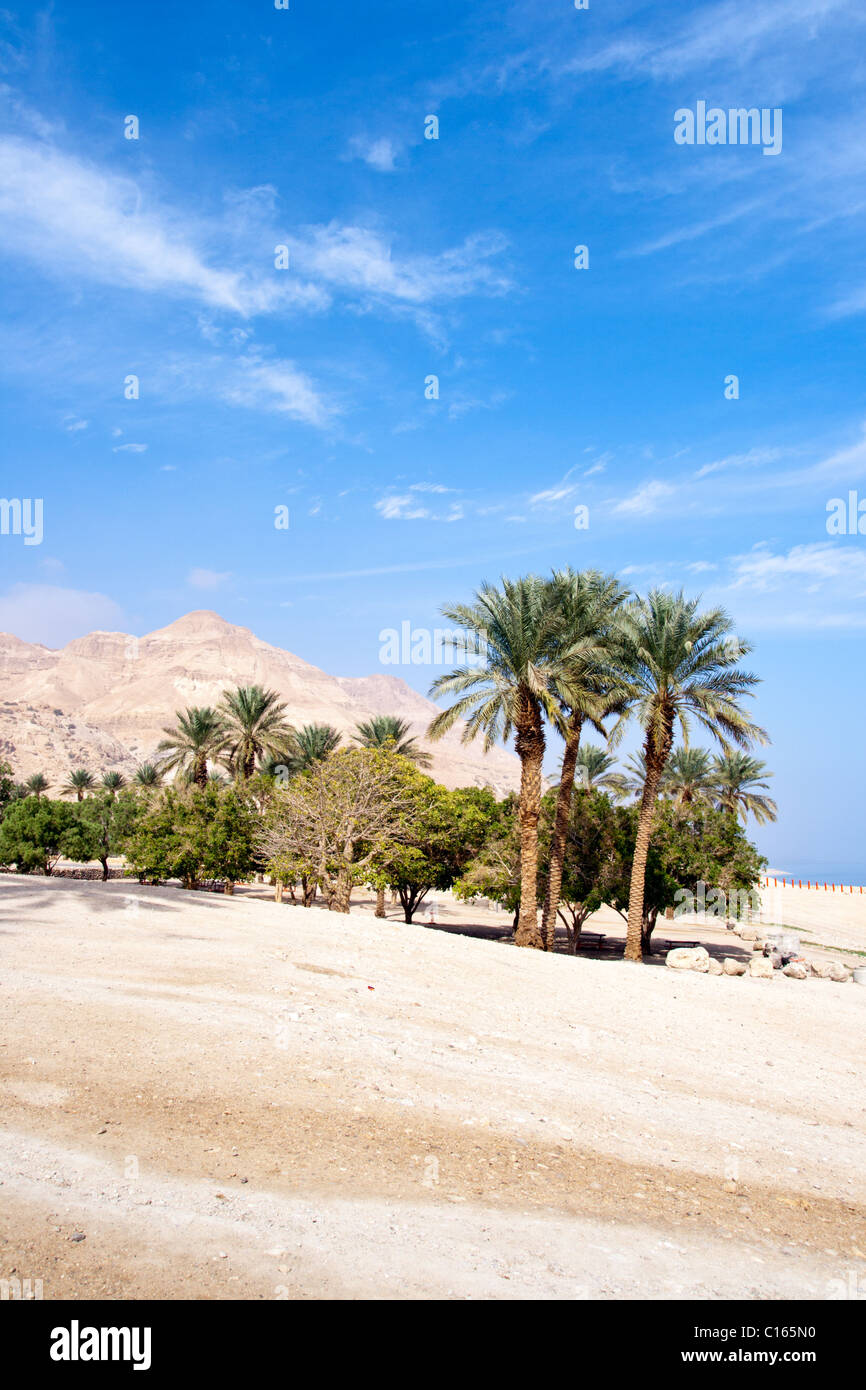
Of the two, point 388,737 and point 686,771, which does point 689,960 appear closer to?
point 388,737

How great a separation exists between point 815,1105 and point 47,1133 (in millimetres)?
9073

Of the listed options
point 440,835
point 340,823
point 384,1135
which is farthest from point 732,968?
point 384,1135

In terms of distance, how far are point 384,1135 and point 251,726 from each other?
35.5 metres

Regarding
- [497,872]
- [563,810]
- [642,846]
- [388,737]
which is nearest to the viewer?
[642,846]

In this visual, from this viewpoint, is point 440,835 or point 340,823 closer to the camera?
point 340,823

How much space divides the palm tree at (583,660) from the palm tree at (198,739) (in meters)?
21.7

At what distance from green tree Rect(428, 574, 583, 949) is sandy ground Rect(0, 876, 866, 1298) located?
975 cm

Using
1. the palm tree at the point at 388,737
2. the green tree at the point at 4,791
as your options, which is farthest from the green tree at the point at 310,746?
the green tree at the point at 4,791

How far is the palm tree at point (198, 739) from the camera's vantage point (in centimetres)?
4162

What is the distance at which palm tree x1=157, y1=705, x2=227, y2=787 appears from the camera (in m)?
41.6

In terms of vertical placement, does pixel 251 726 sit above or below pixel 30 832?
above

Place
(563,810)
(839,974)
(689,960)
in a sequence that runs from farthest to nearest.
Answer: (563,810)
(839,974)
(689,960)

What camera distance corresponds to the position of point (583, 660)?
2412cm
